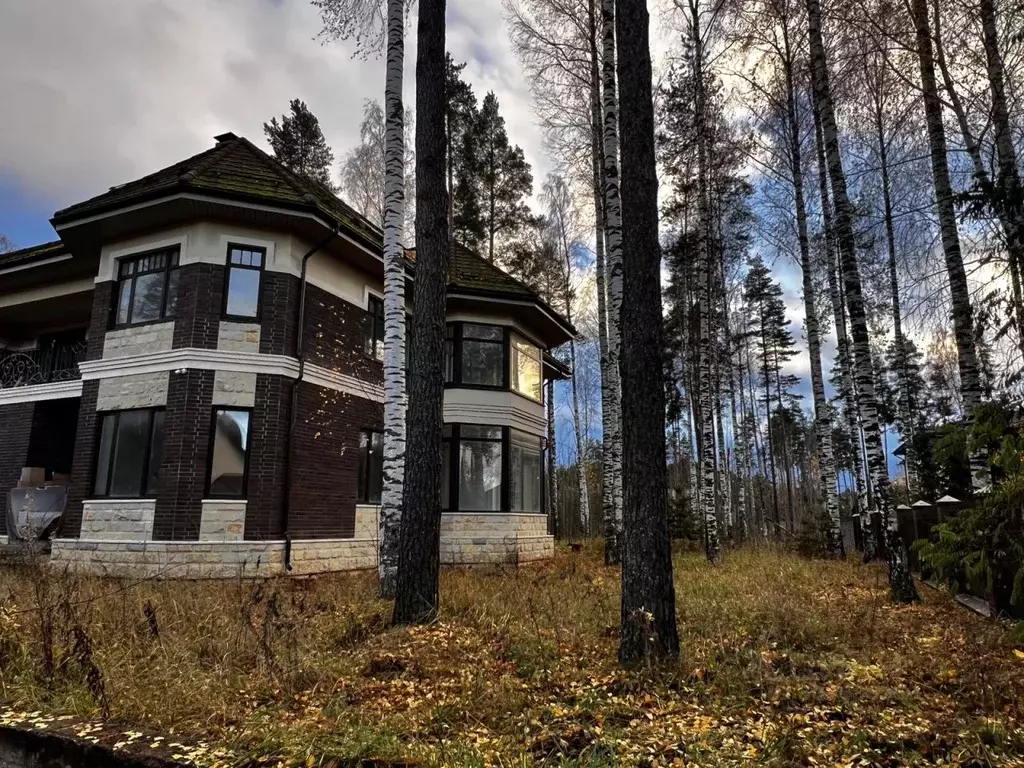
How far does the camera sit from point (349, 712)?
3.67 m

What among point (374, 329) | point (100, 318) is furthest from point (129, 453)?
point (374, 329)

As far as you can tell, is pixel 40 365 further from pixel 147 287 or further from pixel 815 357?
pixel 815 357

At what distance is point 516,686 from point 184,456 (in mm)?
8613

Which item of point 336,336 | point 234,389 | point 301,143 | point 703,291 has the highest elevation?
point 301,143

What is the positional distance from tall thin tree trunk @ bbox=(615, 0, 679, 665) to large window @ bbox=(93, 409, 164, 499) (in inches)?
373

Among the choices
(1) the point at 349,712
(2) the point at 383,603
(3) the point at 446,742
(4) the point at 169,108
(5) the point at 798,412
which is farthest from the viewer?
(5) the point at 798,412

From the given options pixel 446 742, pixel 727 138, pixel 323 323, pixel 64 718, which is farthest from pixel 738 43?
pixel 64 718

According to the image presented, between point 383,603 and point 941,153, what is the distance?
10.2 meters

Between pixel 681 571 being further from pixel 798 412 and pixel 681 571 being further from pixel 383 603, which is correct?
pixel 798 412

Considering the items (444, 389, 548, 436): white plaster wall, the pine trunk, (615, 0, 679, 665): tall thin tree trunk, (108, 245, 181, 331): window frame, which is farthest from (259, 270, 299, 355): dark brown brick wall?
(615, 0, 679, 665): tall thin tree trunk

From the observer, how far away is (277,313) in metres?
11.3

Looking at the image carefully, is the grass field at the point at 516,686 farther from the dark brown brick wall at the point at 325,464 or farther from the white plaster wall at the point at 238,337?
the white plaster wall at the point at 238,337

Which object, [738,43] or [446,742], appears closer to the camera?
[446,742]

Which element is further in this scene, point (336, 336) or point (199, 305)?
point (336, 336)
